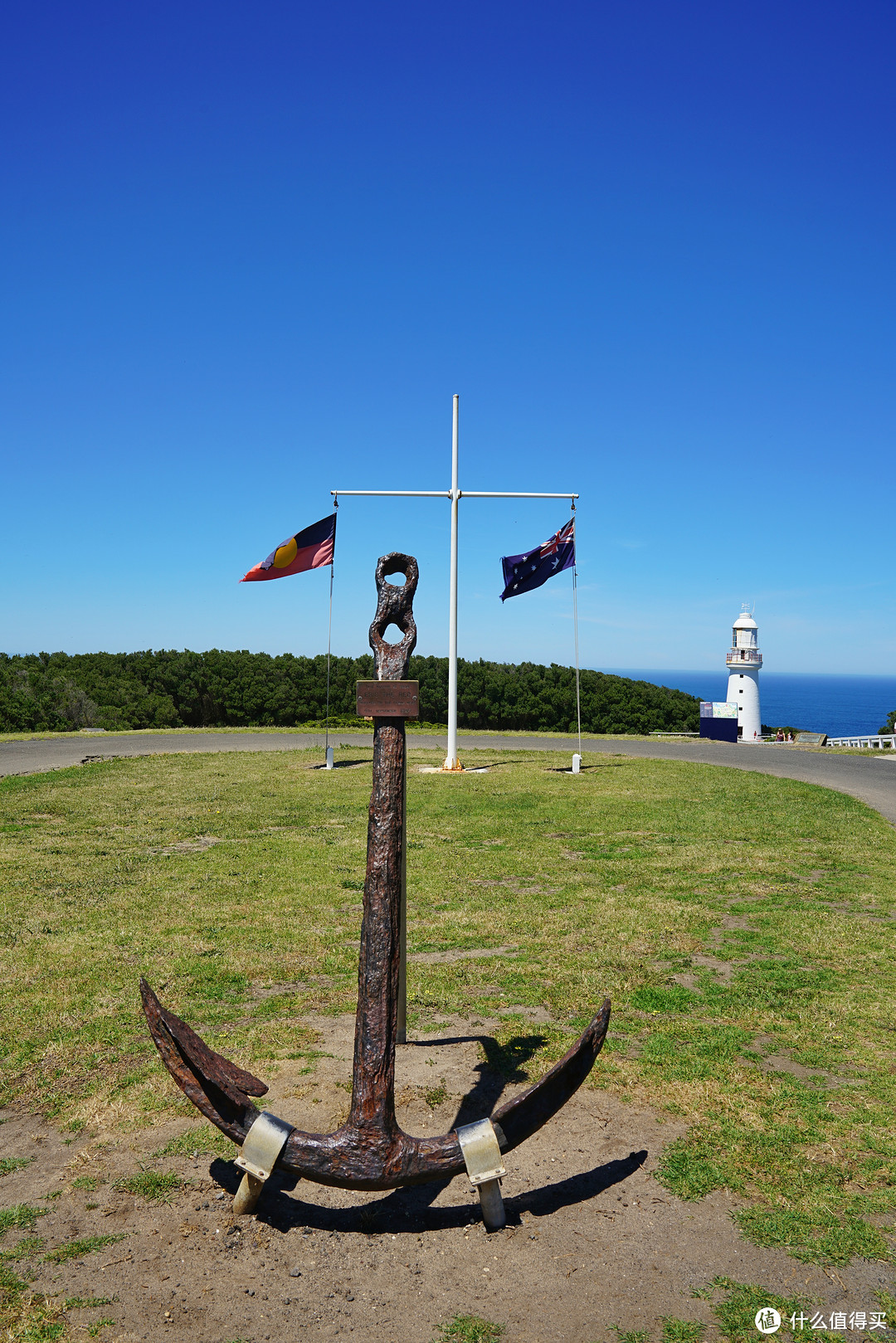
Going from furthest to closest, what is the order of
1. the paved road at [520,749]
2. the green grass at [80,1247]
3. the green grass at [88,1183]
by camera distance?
the paved road at [520,749] < the green grass at [88,1183] < the green grass at [80,1247]

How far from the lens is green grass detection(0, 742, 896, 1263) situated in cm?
380

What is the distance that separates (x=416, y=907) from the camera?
7.33 metres

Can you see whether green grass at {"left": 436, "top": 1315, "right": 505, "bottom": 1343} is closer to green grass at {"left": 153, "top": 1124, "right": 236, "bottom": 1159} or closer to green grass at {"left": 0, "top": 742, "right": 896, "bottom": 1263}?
green grass at {"left": 0, "top": 742, "right": 896, "bottom": 1263}

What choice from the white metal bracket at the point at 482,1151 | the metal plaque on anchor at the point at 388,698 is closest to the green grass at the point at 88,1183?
the white metal bracket at the point at 482,1151

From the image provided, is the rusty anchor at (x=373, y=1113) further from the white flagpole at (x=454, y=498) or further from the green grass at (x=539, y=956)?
the white flagpole at (x=454, y=498)

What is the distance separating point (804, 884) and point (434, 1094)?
546 cm

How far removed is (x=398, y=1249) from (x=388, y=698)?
6.65ft

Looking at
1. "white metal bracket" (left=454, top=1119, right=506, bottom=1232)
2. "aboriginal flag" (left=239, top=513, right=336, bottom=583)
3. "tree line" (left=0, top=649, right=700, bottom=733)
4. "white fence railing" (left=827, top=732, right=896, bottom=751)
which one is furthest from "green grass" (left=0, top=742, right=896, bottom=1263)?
"tree line" (left=0, top=649, right=700, bottom=733)

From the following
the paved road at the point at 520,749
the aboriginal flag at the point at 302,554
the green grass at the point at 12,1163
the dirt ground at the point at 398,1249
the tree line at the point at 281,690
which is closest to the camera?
the dirt ground at the point at 398,1249

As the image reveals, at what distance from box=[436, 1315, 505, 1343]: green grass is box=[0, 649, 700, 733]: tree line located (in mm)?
27514

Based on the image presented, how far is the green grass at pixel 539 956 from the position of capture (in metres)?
3.80

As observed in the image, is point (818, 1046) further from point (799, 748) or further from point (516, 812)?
point (799, 748)

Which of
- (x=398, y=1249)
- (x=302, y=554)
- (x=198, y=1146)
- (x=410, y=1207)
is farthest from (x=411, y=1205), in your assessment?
(x=302, y=554)

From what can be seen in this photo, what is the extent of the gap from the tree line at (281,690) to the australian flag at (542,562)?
1467cm
